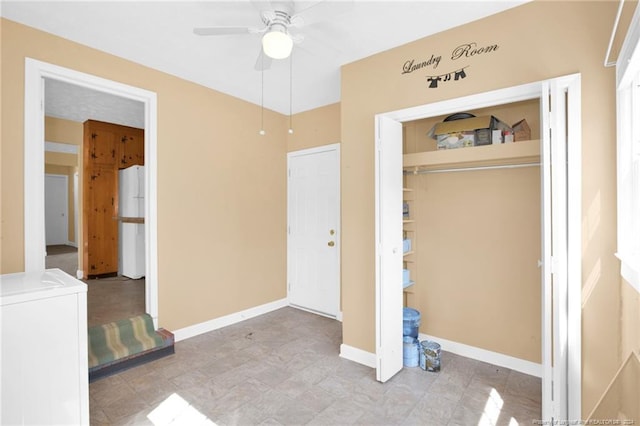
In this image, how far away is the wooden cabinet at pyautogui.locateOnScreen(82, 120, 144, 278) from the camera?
499cm

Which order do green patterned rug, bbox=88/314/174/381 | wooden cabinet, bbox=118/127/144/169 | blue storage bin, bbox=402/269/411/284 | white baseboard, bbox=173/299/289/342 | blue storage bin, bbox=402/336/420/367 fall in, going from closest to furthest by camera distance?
green patterned rug, bbox=88/314/174/381
blue storage bin, bbox=402/336/420/367
blue storage bin, bbox=402/269/411/284
white baseboard, bbox=173/299/289/342
wooden cabinet, bbox=118/127/144/169

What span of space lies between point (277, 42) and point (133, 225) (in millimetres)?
4392

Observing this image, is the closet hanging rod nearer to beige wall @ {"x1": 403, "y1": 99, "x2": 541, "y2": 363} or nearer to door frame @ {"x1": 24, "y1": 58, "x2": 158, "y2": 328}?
beige wall @ {"x1": 403, "y1": 99, "x2": 541, "y2": 363}

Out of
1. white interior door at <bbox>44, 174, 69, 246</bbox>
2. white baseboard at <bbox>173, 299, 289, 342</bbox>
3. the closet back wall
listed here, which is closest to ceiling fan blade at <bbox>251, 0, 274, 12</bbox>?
the closet back wall

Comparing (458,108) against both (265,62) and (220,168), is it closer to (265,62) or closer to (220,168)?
(265,62)

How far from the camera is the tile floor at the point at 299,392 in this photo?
2.09 m

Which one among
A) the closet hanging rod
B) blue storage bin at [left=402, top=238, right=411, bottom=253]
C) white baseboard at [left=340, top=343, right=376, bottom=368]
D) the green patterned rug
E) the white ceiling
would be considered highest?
the white ceiling

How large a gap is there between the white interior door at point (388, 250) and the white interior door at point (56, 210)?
10148 mm

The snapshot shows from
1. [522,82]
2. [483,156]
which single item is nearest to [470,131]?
[483,156]

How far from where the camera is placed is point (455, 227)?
303cm

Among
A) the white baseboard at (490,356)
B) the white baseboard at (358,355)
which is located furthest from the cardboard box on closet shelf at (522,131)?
the white baseboard at (358,355)

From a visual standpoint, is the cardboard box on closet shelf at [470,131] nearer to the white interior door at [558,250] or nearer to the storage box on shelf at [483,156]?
the storage box on shelf at [483,156]

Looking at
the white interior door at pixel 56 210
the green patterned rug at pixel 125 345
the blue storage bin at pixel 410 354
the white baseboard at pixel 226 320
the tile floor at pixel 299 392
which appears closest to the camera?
the tile floor at pixel 299 392

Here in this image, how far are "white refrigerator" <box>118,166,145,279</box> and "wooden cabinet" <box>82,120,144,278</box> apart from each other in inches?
8.3
